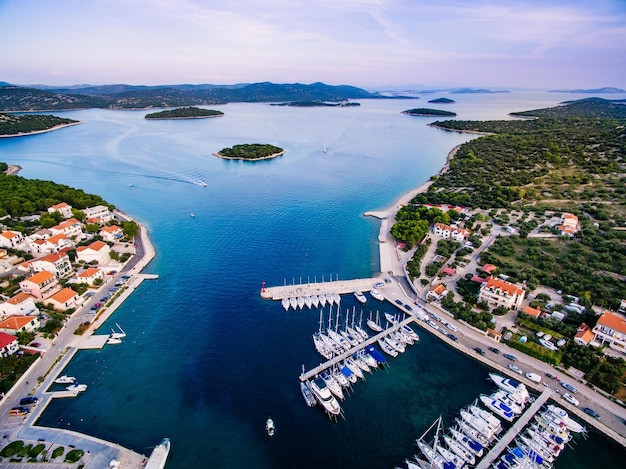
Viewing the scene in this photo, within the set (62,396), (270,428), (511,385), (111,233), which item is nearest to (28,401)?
(62,396)

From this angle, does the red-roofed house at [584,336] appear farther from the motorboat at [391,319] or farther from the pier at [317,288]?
the pier at [317,288]

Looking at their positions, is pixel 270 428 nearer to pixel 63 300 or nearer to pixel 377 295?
pixel 377 295

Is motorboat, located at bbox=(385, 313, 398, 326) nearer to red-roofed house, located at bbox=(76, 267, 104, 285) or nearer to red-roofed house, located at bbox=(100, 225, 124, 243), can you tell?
red-roofed house, located at bbox=(76, 267, 104, 285)

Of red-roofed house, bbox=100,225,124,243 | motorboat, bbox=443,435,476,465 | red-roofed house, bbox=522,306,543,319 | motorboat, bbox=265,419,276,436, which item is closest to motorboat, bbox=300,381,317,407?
motorboat, bbox=265,419,276,436

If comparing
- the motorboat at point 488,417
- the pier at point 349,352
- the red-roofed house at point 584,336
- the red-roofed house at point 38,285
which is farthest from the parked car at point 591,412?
the red-roofed house at point 38,285

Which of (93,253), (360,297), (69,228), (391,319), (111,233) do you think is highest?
(69,228)

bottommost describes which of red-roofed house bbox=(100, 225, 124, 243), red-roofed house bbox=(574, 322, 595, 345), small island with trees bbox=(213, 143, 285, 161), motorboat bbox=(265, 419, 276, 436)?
motorboat bbox=(265, 419, 276, 436)
